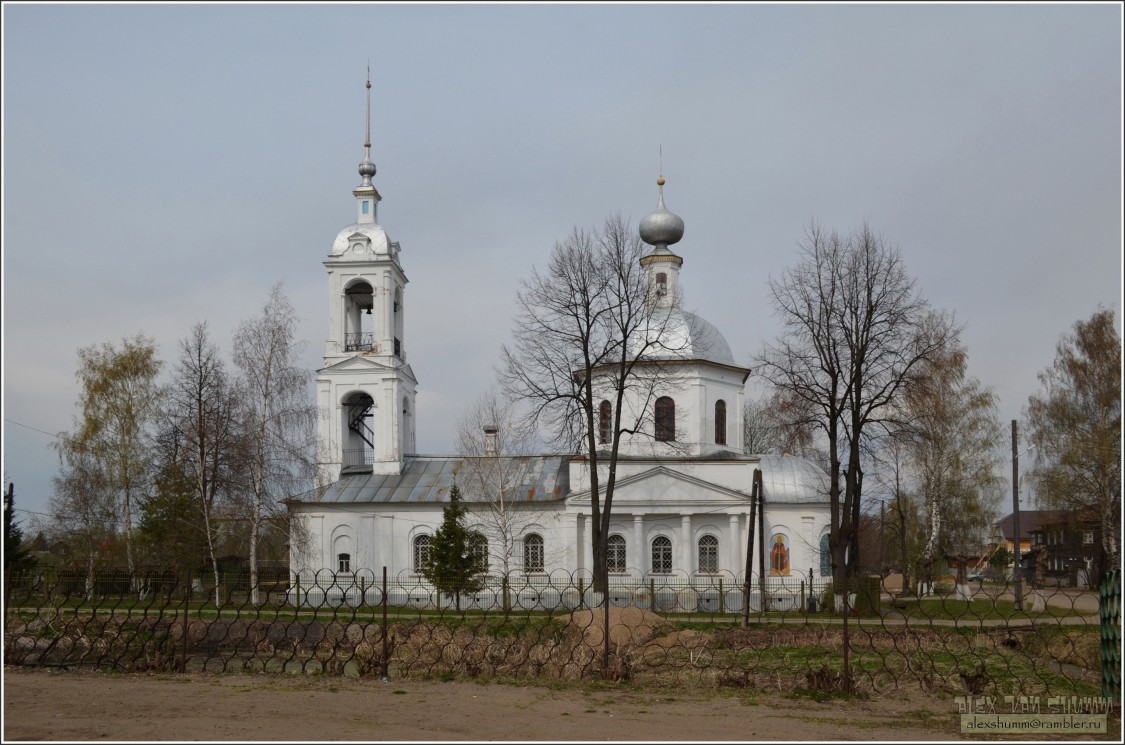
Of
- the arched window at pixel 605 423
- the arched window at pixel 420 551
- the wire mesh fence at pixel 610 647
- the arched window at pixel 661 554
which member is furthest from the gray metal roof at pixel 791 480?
the arched window at pixel 420 551

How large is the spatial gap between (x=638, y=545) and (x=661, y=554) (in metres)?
0.92

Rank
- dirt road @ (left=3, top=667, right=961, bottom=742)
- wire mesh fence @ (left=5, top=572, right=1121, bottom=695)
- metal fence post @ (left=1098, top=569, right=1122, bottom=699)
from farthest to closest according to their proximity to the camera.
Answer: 1. wire mesh fence @ (left=5, top=572, right=1121, bottom=695)
2. metal fence post @ (left=1098, top=569, right=1122, bottom=699)
3. dirt road @ (left=3, top=667, right=961, bottom=742)

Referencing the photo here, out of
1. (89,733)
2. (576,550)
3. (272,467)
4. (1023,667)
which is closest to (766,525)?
(576,550)

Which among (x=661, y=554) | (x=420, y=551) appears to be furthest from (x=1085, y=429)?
(x=420, y=551)

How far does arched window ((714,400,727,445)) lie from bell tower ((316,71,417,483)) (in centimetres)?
993

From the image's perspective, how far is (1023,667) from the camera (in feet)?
44.6

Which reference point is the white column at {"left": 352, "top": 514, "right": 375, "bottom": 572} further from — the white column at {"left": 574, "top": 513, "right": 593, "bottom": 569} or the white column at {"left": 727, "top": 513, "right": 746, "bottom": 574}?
the white column at {"left": 727, "top": 513, "right": 746, "bottom": 574}

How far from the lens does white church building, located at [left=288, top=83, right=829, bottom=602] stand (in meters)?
30.6

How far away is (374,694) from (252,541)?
58.5 feet

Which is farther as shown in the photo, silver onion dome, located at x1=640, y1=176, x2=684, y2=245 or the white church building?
silver onion dome, located at x1=640, y1=176, x2=684, y2=245

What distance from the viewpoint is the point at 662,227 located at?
115 ft

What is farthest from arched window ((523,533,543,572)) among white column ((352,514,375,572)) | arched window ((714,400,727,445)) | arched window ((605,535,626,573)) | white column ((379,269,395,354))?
white column ((379,269,395,354))

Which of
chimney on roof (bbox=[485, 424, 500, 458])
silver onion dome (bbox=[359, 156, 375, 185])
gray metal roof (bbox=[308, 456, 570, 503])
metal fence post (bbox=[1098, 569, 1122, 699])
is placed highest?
silver onion dome (bbox=[359, 156, 375, 185])

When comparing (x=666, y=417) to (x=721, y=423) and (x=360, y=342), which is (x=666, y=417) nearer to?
(x=721, y=423)
